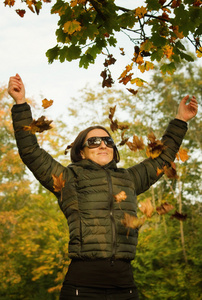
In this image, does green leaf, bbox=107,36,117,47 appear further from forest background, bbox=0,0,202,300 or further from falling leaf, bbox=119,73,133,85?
forest background, bbox=0,0,202,300

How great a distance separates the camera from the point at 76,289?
77.3 inches

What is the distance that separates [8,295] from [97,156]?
11582 millimetres

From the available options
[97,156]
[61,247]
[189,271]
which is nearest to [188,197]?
[189,271]

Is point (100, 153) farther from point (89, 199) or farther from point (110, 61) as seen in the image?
point (110, 61)

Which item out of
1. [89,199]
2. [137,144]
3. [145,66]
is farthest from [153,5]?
[89,199]

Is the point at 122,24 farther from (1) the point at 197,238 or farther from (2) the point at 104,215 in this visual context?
(1) the point at 197,238

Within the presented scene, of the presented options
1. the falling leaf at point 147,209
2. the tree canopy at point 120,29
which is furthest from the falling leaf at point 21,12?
the falling leaf at point 147,209

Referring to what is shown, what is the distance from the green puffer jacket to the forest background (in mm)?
5394

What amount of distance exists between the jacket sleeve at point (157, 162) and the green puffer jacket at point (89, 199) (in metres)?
0.06

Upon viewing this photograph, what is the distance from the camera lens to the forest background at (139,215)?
10.4 metres

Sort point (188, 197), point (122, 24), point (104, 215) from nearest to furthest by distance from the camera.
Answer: point (104, 215) → point (122, 24) → point (188, 197)

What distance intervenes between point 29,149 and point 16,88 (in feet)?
1.42

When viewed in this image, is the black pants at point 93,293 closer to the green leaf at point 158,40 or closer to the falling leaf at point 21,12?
the green leaf at point 158,40

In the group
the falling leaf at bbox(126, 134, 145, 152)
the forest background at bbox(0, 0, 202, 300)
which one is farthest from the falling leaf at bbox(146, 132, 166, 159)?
the forest background at bbox(0, 0, 202, 300)
